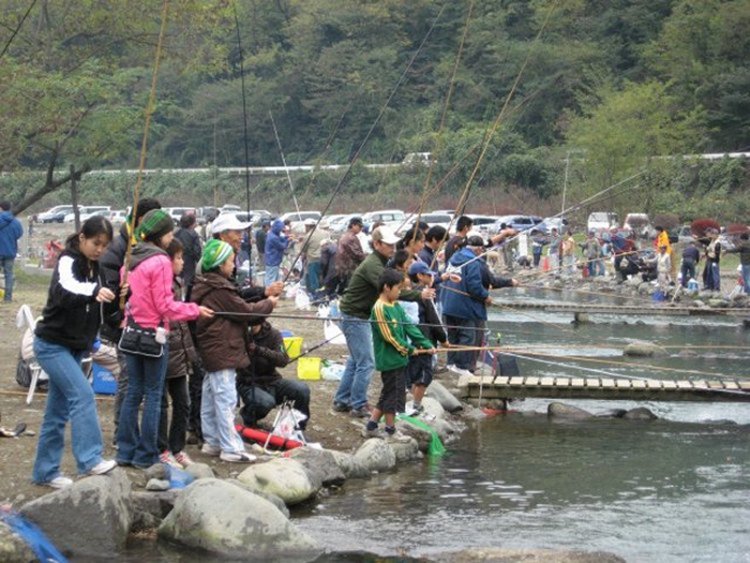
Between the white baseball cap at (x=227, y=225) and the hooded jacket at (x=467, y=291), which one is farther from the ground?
the white baseball cap at (x=227, y=225)

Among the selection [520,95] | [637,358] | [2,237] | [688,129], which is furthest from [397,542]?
[520,95]

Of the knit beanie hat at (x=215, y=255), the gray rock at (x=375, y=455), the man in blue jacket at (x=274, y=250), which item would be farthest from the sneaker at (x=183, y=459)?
the man in blue jacket at (x=274, y=250)

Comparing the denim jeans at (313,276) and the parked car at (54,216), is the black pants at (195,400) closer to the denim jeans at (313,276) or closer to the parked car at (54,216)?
the denim jeans at (313,276)

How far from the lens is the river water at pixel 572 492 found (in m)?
8.00

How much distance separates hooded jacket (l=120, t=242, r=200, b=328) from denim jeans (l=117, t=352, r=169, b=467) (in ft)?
0.72

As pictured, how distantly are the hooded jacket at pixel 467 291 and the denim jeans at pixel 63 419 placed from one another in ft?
20.1

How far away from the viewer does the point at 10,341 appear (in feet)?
47.7

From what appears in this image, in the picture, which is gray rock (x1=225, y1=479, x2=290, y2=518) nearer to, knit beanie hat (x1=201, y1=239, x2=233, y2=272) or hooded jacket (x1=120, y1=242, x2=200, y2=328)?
hooded jacket (x1=120, y1=242, x2=200, y2=328)

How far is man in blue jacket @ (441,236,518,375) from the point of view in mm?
13578

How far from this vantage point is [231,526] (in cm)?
754

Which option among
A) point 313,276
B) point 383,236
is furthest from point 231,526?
point 313,276

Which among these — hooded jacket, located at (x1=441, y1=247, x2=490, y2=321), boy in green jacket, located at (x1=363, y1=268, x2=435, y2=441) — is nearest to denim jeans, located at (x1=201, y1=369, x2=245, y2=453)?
boy in green jacket, located at (x1=363, y1=268, x2=435, y2=441)

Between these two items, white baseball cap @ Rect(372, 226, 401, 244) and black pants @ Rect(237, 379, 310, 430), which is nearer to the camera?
black pants @ Rect(237, 379, 310, 430)

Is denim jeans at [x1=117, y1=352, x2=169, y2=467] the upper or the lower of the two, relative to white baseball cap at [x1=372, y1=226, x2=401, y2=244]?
lower
